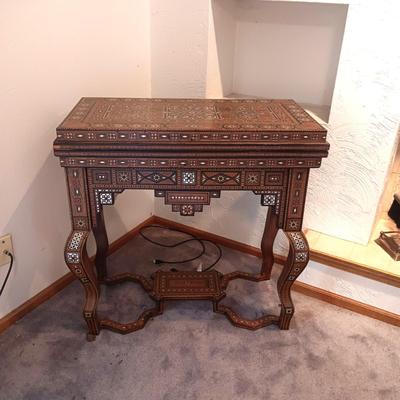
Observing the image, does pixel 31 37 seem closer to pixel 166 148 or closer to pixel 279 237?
pixel 166 148

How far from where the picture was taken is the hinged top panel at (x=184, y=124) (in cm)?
115

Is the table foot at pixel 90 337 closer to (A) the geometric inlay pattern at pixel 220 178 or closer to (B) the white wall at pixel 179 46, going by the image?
(A) the geometric inlay pattern at pixel 220 178

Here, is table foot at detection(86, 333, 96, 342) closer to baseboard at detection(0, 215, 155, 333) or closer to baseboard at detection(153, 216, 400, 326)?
baseboard at detection(0, 215, 155, 333)

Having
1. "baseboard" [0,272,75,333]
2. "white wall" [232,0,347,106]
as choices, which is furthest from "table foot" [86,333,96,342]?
"white wall" [232,0,347,106]

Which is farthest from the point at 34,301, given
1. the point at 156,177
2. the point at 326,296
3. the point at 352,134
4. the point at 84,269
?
the point at 352,134

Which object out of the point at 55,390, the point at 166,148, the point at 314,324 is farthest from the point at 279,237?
the point at 55,390

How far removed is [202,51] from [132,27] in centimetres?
31

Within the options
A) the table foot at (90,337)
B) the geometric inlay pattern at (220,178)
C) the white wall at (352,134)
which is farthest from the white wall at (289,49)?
the table foot at (90,337)

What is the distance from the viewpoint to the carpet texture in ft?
4.23

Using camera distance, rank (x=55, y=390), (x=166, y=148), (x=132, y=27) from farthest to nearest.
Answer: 1. (x=132, y=27)
2. (x=55, y=390)
3. (x=166, y=148)

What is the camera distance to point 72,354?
4.60 feet

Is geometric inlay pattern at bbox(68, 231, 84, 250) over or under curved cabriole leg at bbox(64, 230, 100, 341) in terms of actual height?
over

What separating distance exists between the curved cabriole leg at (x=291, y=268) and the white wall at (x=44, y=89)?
0.89 m

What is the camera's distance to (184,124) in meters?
1.20
